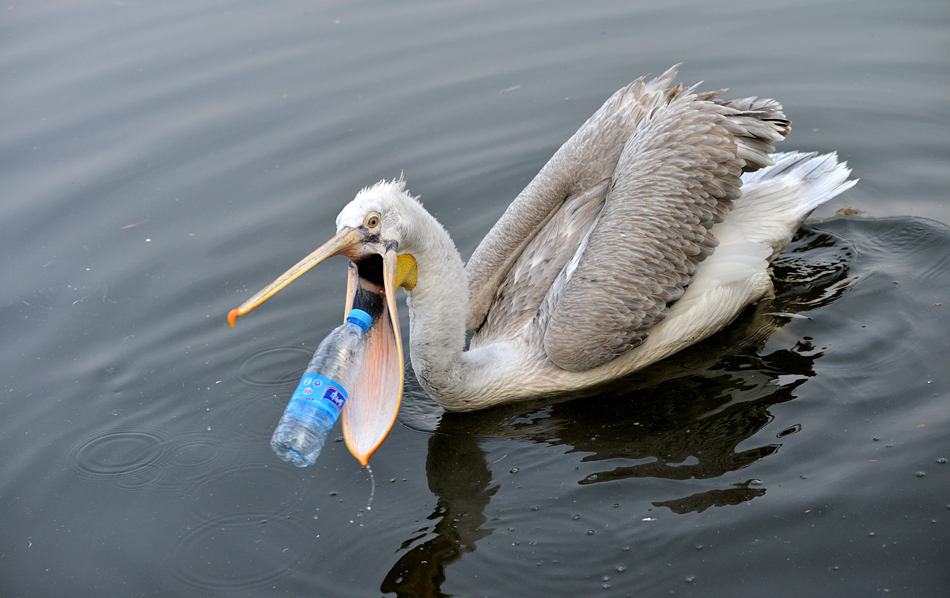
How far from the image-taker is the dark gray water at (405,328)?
12.5ft

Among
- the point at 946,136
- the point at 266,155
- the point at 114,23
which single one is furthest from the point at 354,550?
the point at 114,23

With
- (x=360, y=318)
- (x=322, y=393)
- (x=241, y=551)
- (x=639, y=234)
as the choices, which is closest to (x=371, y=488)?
(x=241, y=551)

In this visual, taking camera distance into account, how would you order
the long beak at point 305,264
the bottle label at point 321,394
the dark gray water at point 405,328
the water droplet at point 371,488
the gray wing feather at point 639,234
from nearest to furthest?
the long beak at point 305,264, the bottle label at point 321,394, the dark gray water at point 405,328, the water droplet at point 371,488, the gray wing feather at point 639,234

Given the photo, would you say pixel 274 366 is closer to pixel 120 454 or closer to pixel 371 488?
pixel 120 454

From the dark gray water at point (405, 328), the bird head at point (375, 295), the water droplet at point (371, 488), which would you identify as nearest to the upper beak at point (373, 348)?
the bird head at point (375, 295)

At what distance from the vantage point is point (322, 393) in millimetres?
3674

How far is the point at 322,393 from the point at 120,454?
6.12 feet

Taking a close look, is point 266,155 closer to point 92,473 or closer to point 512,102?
point 512,102

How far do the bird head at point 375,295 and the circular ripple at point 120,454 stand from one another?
59.1 inches

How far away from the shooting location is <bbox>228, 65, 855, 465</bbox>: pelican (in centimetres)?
400

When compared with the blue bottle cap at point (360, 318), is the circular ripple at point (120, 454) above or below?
below

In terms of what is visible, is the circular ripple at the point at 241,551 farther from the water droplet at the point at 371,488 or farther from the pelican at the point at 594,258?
the pelican at the point at 594,258

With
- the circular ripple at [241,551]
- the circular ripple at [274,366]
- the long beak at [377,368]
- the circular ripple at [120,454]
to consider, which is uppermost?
the long beak at [377,368]

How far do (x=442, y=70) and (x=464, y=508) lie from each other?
5.37 metres
